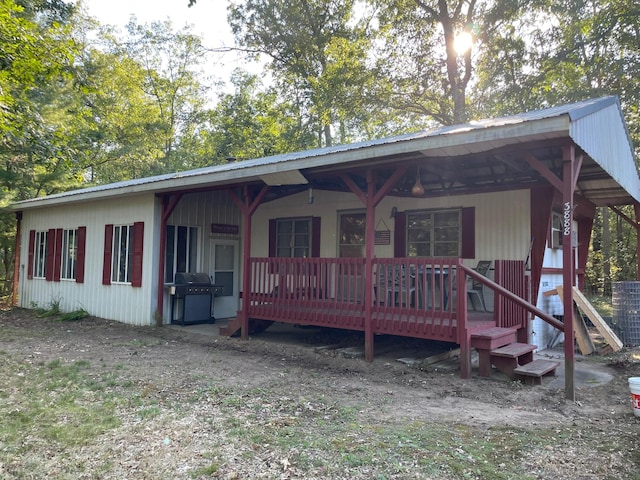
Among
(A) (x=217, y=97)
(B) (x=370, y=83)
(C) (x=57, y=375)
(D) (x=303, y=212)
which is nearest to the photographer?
(C) (x=57, y=375)

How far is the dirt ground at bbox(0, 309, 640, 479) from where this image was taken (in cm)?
388

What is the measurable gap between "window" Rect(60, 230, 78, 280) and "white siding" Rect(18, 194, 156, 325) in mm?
169

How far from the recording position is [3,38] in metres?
7.65

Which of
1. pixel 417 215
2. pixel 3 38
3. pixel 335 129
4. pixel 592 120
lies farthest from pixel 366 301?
pixel 335 129

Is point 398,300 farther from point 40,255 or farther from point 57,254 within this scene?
point 40,255

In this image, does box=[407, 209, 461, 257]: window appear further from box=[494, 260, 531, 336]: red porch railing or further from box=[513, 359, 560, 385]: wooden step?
box=[513, 359, 560, 385]: wooden step

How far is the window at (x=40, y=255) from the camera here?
12969mm

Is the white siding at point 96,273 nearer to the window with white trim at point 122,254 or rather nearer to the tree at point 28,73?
the window with white trim at point 122,254

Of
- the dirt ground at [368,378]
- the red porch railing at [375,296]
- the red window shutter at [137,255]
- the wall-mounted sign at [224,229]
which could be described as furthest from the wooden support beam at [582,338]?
the red window shutter at [137,255]

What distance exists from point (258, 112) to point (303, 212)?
1757 cm

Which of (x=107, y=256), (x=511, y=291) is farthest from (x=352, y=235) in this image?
(x=107, y=256)

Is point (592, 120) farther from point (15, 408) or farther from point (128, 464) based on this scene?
point (15, 408)

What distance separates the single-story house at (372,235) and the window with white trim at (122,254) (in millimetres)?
45

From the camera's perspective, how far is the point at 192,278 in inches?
401
